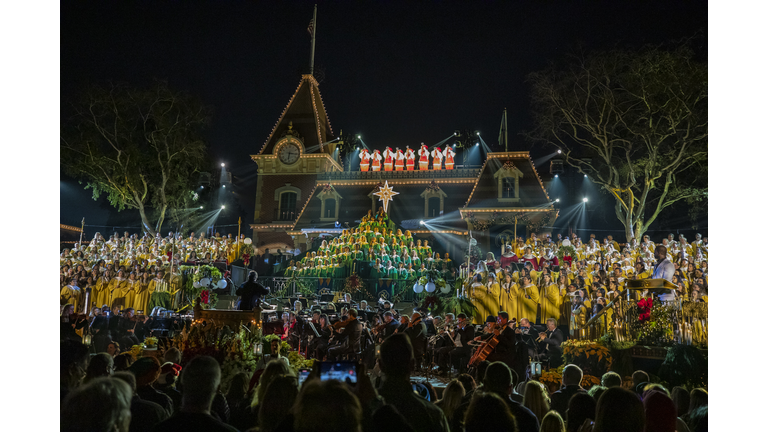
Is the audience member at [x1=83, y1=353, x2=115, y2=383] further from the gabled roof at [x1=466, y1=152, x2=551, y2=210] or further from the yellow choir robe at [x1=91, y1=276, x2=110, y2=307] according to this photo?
the gabled roof at [x1=466, y1=152, x2=551, y2=210]

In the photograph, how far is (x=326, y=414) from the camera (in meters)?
2.56

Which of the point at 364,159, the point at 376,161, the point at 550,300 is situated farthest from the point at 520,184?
the point at 550,300

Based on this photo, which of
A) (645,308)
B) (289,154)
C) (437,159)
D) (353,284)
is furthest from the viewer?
(289,154)

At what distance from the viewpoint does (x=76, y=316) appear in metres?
12.3

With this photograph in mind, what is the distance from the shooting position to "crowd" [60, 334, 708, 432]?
2.69m

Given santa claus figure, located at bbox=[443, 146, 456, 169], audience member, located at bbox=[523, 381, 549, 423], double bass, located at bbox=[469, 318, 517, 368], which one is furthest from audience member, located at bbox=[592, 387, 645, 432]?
santa claus figure, located at bbox=[443, 146, 456, 169]

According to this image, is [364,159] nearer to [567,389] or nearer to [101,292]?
[101,292]

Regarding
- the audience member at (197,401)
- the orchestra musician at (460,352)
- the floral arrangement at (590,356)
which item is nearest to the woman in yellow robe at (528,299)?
the orchestra musician at (460,352)

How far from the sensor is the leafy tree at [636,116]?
1825 cm

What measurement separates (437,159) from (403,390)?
→ 24719 mm

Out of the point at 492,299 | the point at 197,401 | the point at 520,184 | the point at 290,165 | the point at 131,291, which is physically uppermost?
the point at 290,165

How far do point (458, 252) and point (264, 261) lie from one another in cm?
973

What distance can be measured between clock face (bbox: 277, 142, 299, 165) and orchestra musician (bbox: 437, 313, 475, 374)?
2021cm

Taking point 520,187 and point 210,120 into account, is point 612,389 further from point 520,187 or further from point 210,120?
point 210,120
